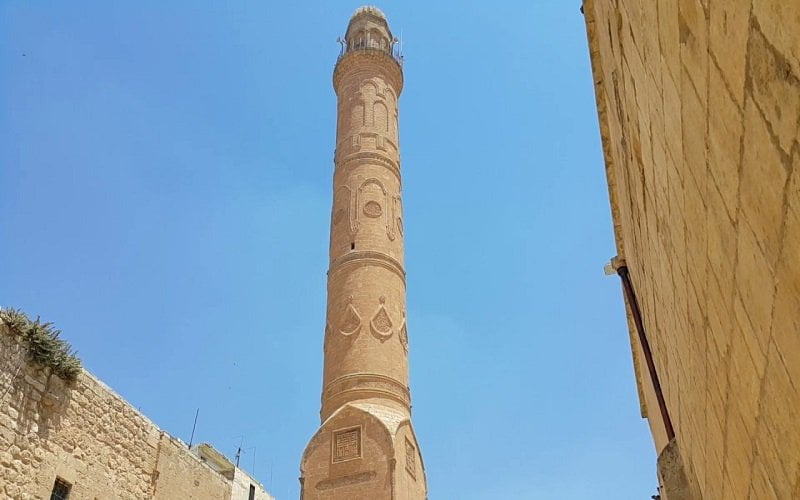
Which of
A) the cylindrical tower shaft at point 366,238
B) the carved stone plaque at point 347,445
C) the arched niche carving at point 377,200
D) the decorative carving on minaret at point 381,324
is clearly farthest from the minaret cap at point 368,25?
the carved stone plaque at point 347,445

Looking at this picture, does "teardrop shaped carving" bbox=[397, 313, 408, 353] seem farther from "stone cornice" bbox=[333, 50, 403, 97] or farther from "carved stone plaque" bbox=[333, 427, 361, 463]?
"stone cornice" bbox=[333, 50, 403, 97]

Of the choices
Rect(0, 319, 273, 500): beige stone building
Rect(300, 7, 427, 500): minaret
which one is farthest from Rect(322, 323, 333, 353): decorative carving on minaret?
Rect(0, 319, 273, 500): beige stone building

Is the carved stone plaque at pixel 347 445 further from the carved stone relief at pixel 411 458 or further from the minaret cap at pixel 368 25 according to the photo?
the minaret cap at pixel 368 25

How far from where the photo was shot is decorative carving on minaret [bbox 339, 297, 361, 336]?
1004 cm

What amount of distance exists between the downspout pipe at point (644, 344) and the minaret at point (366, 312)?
4721 millimetres

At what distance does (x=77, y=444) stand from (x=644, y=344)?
16.4 feet

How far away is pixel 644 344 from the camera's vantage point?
14.9 feet

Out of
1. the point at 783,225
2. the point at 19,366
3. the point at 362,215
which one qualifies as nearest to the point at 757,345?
the point at 783,225

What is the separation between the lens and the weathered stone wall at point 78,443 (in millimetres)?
5696

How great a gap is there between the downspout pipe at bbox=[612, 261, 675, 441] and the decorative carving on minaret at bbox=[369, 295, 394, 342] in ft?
17.6

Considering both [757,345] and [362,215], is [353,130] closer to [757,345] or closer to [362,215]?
[362,215]

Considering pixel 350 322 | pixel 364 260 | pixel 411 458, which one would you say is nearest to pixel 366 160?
pixel 364 260

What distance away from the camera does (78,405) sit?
21.1 feet

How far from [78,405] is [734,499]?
19.4 ft
